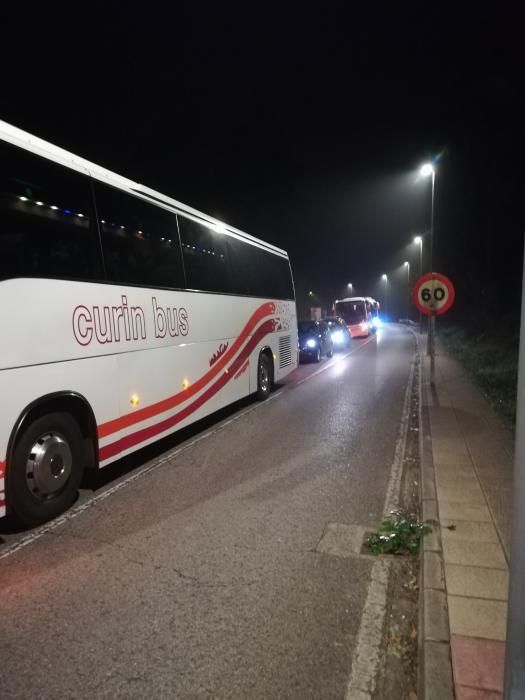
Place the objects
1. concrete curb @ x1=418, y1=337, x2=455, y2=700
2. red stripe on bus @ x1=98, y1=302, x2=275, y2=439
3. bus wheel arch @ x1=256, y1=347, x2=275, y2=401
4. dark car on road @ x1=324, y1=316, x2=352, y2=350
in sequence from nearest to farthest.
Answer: concrete curb @ x1=418, y1=337, x2=455, y2=700 < red stripe on bus @ x1=98, y1=302, x2=275, y2=439 < bus wheel arch @ x1=256, y1=347, x2=275, y2=401 < dark car on road @ x1=324, y1=316, x2=352, y2=350

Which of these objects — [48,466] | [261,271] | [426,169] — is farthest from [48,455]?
[426,169]

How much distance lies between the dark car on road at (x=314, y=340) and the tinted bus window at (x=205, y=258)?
33.4 feet

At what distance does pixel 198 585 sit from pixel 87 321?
2949 mm

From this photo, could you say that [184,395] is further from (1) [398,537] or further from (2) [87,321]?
(1) [398,537]

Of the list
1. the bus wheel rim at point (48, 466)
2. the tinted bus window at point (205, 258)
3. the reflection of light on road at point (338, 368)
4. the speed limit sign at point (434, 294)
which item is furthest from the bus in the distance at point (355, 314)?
the bus wheel rim at point (48, 466)

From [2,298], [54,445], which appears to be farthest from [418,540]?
[2,298]

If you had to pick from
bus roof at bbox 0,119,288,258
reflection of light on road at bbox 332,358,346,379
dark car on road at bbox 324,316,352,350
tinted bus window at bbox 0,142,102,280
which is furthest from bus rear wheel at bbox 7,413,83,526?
dark car on road at bbox 324,316,352,350

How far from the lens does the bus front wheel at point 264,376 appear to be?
1105 cm

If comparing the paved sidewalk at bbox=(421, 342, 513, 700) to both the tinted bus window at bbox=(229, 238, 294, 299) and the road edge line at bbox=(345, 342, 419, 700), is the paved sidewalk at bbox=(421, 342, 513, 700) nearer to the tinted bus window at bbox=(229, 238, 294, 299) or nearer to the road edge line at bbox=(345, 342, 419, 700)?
the road edge line at bbox=(345, 342, 419, 700)

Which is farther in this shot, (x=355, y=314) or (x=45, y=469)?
(x=355, y=314)

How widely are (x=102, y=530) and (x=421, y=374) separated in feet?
41.2

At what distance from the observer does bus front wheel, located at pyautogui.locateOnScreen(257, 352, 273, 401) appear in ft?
36.2

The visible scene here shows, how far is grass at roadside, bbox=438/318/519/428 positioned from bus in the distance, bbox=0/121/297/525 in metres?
5.67

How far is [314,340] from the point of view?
19.6 m
